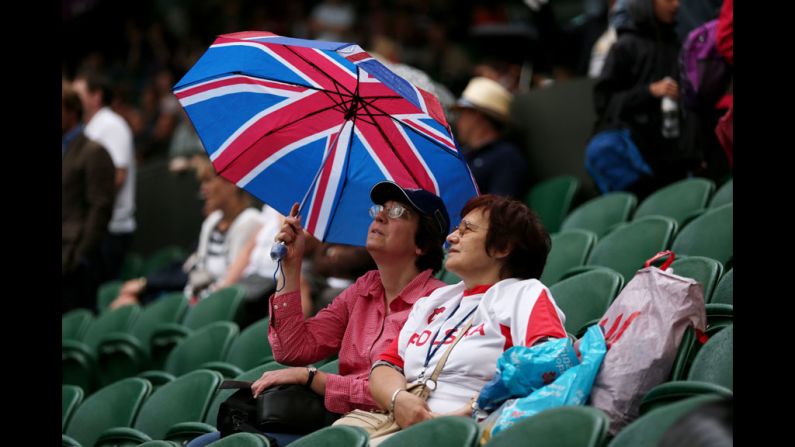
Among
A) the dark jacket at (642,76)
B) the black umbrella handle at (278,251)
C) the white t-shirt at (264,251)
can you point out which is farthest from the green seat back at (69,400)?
the dark jacket at (642,76)

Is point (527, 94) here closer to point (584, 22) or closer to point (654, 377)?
point (584, 22)

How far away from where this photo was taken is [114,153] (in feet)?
24.1

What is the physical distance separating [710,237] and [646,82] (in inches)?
61.0

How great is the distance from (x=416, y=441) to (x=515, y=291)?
552 millimetres

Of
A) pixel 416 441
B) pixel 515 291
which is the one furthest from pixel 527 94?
pixel 416 441

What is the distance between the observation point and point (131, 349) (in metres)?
5.47

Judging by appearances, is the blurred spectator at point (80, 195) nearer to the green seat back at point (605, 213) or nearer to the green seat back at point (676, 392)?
the green seat back at point (605, 213)


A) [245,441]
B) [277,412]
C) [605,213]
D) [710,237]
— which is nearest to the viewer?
[245,441]

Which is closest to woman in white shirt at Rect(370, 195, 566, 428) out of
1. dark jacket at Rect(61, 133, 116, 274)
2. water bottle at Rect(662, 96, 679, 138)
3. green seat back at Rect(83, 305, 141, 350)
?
water bottle at Rect(662, 96, 679, 138)

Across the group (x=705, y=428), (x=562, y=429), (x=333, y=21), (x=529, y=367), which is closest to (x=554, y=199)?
(x=529, y=367)

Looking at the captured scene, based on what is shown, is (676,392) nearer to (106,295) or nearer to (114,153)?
(106,295)

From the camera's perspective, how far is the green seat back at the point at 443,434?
2.45 meters

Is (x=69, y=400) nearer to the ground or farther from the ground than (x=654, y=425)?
nearer to the ground

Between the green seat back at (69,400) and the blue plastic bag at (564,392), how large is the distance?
2359mm
